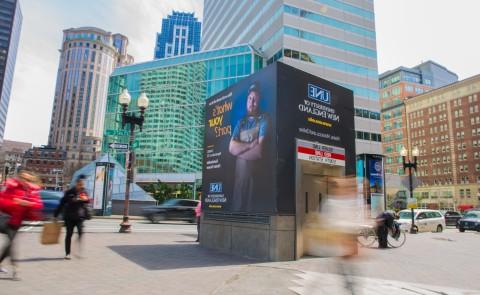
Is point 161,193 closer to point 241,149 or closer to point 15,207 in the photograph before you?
point 241,149

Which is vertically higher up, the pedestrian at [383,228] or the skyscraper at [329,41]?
the skyscraper at [329,41]

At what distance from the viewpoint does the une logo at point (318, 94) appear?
1023 centimetres

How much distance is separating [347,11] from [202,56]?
28.0 metres

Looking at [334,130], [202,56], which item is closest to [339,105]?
[334,130]

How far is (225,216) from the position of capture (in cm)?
1059

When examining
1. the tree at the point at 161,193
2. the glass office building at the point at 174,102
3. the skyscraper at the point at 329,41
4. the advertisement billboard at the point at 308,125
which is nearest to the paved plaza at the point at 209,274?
the advertisement billboard at the point at 308,125

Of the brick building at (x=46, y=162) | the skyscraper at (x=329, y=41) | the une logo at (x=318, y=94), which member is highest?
the skyscraper at (x=329, y=41)

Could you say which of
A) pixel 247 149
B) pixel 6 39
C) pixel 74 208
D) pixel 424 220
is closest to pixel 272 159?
pixel 247 149

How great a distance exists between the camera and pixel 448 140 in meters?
101

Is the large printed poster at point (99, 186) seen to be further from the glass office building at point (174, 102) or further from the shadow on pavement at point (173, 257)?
the glass office building at point (174, 102)

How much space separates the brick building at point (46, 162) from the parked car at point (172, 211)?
123 m

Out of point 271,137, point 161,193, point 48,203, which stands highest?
point 271,137

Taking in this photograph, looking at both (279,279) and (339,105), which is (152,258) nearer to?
(279,279)

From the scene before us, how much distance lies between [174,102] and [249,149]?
54460 millimetres
